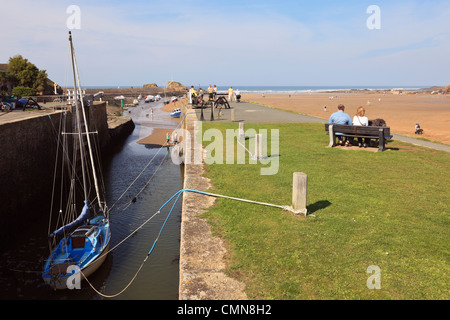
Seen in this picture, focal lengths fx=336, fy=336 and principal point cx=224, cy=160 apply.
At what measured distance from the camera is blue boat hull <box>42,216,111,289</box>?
8984 mm

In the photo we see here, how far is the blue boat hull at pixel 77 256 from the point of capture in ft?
29.5

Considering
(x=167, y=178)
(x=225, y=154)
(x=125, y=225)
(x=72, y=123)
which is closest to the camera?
(x=125, y=225)

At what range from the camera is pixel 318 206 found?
8.79 metres

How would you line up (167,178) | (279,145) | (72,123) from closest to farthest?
(279,145) → (167,178) → (72,123)

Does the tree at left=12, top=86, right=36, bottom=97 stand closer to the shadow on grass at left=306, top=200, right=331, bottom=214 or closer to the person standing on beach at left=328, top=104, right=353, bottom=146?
the person standing on beach at left=328, top=104, right=353, bottom=146

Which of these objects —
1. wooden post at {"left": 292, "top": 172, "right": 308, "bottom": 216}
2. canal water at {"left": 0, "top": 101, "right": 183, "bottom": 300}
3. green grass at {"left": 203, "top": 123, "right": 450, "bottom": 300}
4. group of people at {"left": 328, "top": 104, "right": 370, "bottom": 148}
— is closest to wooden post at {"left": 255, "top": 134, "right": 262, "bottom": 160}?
green grass at {"left": 203, "top": 123, "right": 450, "bottom": 300}

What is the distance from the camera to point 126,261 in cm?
1088

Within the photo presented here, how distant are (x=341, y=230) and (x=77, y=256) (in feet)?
23.9

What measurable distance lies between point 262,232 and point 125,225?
8041 millimetres

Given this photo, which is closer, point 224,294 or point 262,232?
point 224,294

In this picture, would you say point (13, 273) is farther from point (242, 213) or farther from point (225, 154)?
point (225, 154)

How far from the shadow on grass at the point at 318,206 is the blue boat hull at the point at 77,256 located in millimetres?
6052

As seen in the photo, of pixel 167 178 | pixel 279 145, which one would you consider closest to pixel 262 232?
pixel 279 145

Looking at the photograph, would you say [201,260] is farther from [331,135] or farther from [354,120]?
[354,120]
